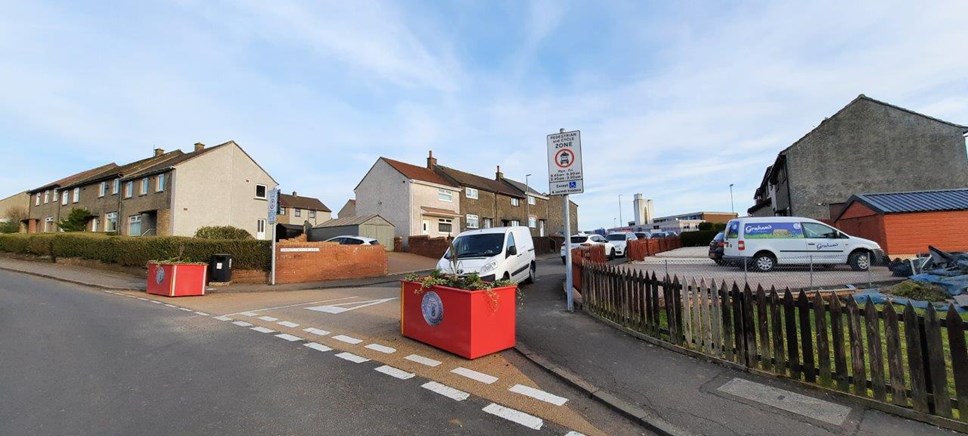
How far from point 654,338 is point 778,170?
110 ft

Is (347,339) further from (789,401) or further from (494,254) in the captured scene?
(789,401)

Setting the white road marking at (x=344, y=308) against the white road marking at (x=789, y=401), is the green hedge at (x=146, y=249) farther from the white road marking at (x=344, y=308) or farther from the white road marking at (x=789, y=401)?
the white road marking at (x=789, y=401)

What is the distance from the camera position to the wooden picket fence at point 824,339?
3537mm

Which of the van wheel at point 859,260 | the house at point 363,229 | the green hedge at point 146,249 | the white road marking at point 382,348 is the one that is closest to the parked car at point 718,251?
the van wheel at point 859,260

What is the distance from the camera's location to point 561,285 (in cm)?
1362

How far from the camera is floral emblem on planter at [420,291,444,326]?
6.00m

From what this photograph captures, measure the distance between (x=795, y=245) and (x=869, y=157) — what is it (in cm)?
1742

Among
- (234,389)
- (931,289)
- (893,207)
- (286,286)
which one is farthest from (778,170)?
(234,389)

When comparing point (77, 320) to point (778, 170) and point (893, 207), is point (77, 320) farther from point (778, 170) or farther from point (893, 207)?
point (778, 170)

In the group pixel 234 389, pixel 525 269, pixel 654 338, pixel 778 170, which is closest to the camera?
pixel 234 389

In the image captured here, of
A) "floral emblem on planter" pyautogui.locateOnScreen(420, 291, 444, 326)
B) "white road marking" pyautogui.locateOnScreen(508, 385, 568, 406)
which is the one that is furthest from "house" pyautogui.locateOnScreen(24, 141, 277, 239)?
"white road marking" pyautogui.locateOnScreen(508, 385, 568, 406)

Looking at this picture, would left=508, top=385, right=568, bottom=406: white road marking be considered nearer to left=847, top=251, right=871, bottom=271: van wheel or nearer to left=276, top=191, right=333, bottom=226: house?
left=847, top=251, right=871, bottom=271: van wheel

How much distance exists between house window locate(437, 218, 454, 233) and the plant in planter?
29219 millimetres

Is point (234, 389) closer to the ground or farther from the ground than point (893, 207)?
closer to the ground
